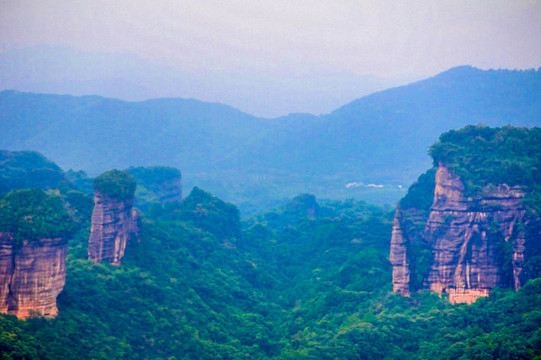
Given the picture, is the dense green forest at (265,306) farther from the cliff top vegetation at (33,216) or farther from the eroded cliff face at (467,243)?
the eroded cliff face at (467,243)

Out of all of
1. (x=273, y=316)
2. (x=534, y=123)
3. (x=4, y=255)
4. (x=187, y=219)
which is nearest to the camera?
(x=4, y=255)

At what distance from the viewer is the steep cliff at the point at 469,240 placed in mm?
40406

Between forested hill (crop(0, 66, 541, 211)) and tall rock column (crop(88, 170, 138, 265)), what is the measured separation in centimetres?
7888

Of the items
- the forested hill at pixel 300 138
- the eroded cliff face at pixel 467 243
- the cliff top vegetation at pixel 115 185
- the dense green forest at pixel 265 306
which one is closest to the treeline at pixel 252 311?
the dense green forest at pixel 265 306

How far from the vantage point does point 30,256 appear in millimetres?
33031

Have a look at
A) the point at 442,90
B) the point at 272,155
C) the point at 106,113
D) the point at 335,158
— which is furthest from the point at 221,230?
the point at 106,113

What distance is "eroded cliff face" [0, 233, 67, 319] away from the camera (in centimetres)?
3250

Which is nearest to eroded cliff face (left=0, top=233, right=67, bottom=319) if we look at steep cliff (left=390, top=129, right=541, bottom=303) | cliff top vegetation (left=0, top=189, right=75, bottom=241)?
cliff top vegetation (left=0, top=189, right=75, bottom=241)

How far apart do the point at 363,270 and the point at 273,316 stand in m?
8.98

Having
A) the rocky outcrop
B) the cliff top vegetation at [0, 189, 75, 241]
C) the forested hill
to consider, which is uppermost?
the forested hill

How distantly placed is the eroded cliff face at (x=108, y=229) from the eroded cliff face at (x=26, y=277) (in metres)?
8.28

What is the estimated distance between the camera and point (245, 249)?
220 ft

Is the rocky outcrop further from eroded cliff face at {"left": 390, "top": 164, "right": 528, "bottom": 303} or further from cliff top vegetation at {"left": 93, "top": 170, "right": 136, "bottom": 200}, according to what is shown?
cliff top vegetation at {"left": 93, "top": 170, "right": 136, "bottom": 200}

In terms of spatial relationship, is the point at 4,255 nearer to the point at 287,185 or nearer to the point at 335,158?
the point at 287,185
